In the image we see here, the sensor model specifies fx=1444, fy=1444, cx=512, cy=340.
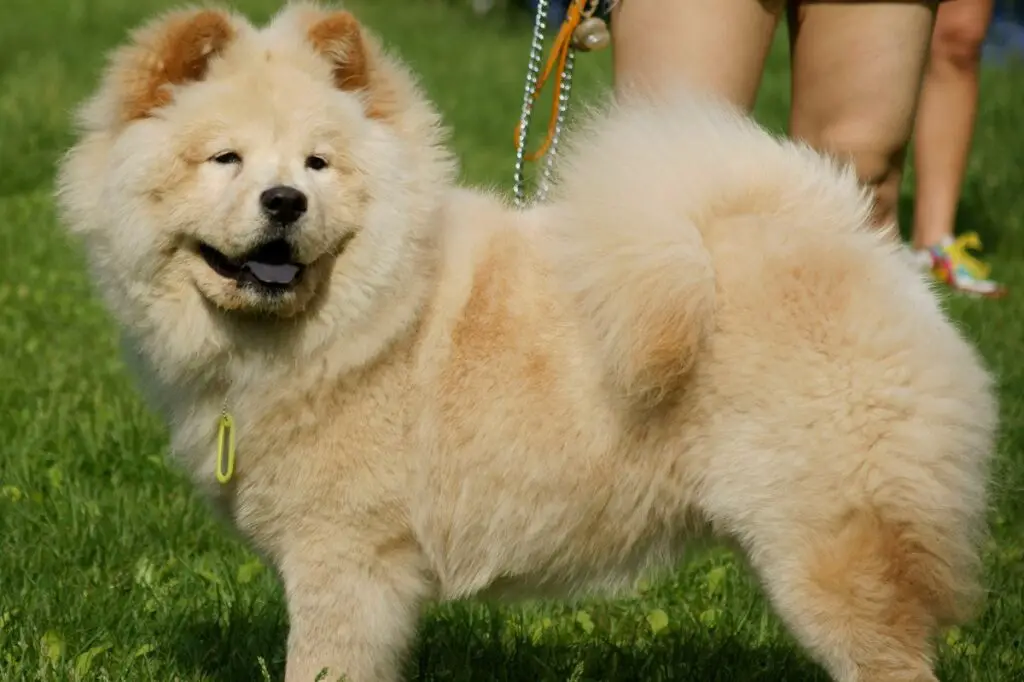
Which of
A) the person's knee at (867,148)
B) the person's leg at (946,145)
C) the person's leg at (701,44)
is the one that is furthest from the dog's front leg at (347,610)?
the person's leg at (946,145)

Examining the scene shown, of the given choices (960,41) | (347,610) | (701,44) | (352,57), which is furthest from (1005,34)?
(347,610)

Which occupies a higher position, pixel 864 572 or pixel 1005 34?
pixel 864 572

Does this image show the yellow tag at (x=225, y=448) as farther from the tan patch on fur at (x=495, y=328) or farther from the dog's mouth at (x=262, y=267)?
the tan patch on fur at (x=495, y=328)

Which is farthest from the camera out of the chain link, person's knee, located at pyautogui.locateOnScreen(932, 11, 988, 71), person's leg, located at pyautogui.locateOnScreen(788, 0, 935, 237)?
person's knee, located at pyautogui.locateOnScreen(932, 11, 988, 71)

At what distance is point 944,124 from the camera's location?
8469 millimetres

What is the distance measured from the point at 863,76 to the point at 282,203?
1668 mm

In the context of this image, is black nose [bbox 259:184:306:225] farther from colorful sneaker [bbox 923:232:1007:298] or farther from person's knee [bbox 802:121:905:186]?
colorful sneaker [bbox 923:232:1007:298]

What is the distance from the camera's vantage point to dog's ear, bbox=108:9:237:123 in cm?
316

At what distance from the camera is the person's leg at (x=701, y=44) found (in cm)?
378

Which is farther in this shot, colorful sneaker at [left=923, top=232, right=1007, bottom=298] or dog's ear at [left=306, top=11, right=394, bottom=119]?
colorful sneaker at [left=923, top=232, right=1007, bottom=298]

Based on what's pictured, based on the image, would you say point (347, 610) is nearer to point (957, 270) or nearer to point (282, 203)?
point (282, 203)

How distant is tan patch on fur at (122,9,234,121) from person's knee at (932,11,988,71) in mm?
5924

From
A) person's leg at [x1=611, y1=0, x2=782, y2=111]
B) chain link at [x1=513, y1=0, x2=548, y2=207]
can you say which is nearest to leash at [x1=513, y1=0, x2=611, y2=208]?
chain link at [x1=513, y1=0, x2=548, y2=207]

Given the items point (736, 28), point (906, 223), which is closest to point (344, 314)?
point (736, 28)
